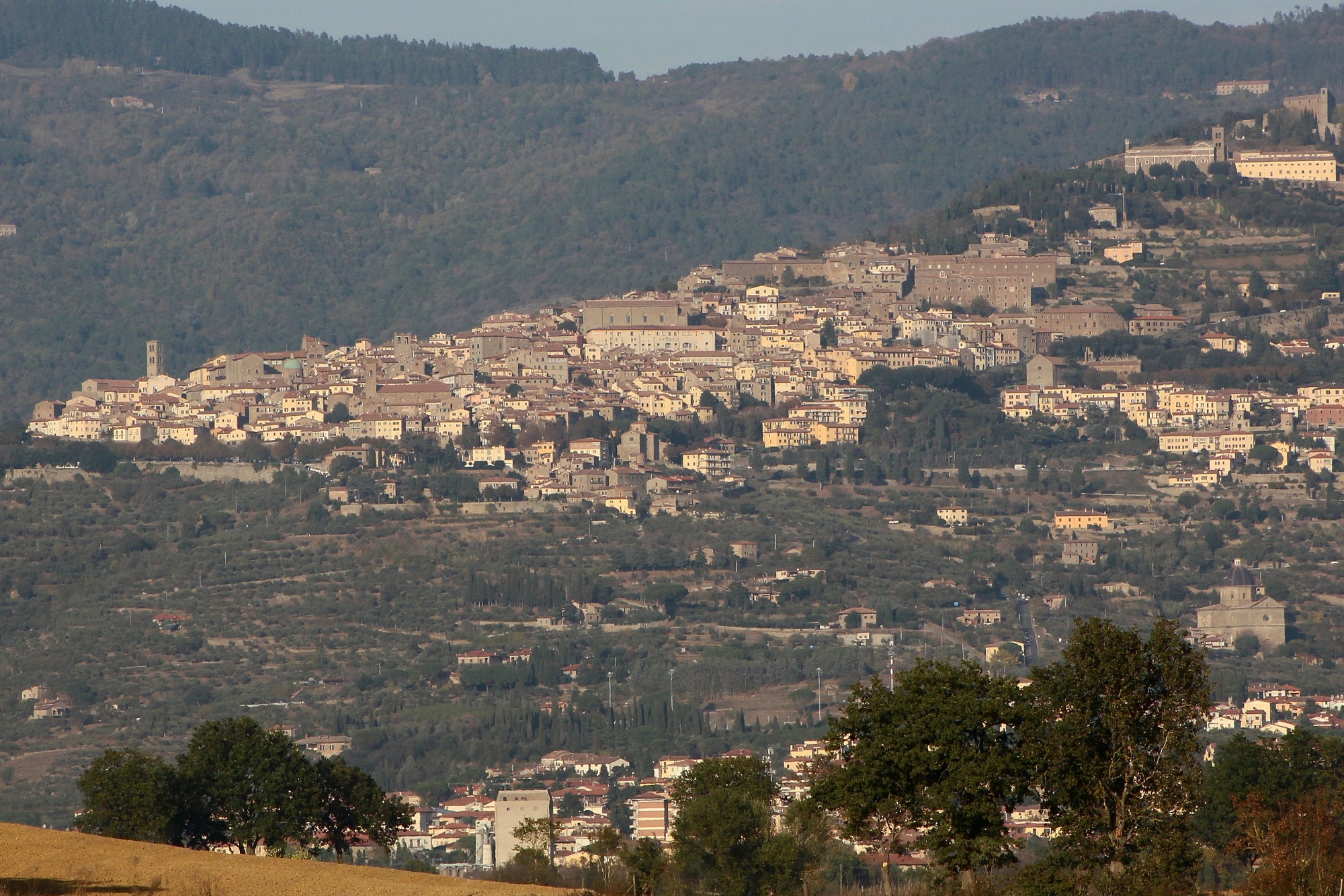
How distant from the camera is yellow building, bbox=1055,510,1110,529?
79875 millimetres

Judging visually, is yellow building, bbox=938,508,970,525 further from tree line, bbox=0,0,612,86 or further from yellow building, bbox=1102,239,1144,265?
tree line, bbox=0,0,612,86

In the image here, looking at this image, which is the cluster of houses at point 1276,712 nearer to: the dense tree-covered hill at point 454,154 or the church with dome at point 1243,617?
the church with dome at point 1243,617

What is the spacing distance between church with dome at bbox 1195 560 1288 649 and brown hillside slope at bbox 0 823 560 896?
5162 centimetres

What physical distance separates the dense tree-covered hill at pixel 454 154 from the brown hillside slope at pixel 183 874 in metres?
126

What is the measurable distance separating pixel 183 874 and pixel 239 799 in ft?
32.9

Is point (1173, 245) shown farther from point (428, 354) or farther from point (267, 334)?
point (267, 334)

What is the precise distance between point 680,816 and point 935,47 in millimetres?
165591

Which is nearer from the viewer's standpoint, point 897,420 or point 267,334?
point 897,420

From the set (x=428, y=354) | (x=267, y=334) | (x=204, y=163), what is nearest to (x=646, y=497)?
(x=428, y=354)

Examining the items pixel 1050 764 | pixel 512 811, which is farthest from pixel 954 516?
pixel 1050 764

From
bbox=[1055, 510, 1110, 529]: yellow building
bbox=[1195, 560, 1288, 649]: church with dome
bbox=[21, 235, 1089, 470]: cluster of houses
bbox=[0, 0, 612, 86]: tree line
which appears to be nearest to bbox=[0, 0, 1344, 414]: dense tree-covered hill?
bbox=[0, 0, 612, 86]: tree line

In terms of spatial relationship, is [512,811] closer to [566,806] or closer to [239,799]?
[566,806]

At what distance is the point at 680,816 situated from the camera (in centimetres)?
2995

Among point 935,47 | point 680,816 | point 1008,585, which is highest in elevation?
point 935,47
